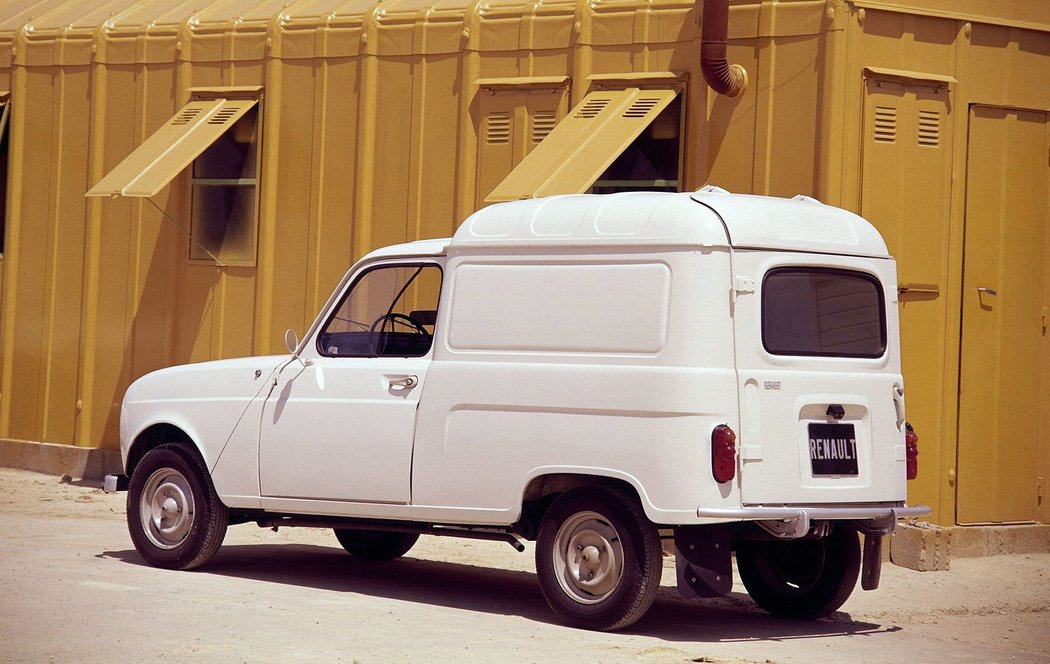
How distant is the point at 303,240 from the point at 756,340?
7377 mm

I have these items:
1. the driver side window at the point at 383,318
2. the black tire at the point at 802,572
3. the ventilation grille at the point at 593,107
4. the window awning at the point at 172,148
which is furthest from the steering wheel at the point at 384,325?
the window awning at the point at 172,148

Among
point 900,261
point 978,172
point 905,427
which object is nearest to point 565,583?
point 905,427

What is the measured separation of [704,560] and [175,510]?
3.62 m

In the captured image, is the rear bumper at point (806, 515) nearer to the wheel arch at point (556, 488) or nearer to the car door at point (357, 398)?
the wheel arch at point (556, 488)

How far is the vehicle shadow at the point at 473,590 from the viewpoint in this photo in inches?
343

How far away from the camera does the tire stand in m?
8.09

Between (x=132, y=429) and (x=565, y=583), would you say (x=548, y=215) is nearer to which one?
(x=565, y=583)

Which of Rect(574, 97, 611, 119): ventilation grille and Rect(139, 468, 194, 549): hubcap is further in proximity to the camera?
Rect(574, 97, 611, 119): ventilation grille

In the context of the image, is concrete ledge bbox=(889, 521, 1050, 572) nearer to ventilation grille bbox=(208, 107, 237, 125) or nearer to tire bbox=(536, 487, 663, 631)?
tire bbox=(536, 487, 663, 631)

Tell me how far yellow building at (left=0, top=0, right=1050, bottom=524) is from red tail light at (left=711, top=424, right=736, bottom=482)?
448 centimetres

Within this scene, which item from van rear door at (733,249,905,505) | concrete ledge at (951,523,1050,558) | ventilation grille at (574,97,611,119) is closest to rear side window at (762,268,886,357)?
van rear door at (733,249,905,505)

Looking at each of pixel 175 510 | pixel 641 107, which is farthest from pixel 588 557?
pixel 641 107

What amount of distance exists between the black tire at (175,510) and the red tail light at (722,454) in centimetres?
340

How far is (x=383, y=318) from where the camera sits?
9.45 metres
